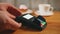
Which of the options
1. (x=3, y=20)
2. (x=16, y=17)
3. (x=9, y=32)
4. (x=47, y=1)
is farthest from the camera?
(x=47, y=1)

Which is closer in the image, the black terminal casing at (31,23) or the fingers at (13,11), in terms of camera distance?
the black terminal casing at (31,23)

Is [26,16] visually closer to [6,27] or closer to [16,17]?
Answer: [16,17]

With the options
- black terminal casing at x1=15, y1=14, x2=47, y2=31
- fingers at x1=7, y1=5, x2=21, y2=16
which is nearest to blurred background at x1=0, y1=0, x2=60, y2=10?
fingers at x1=7, y1=5, x2=21, y2=16

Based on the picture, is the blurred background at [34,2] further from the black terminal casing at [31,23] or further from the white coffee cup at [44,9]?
the black terminal casing at [31,23]

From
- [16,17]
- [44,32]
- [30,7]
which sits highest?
[30,7]

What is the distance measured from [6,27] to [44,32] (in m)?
0.25

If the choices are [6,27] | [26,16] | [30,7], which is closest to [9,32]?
[6,27]

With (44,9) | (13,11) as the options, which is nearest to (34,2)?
(44,9)

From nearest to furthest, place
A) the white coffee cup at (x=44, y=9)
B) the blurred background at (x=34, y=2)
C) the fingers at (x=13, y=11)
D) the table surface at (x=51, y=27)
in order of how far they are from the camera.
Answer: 1. the table surface at (x=51, y=27)
2. the fingers at (x=13, y=11)
3. the white coffee cup at (x=44, y=9)
4. the blurred background at (x=34, y=2)

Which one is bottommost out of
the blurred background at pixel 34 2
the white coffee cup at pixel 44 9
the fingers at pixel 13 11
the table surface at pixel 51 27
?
the table surface at pixel 51 27

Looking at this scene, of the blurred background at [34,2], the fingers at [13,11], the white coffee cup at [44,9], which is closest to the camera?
the fingers at [13,11]

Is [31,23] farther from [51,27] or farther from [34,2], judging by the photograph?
[34,2]

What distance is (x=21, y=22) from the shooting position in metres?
1.04

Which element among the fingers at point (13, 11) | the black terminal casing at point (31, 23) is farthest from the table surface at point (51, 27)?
the fingers at point (13, 11)
